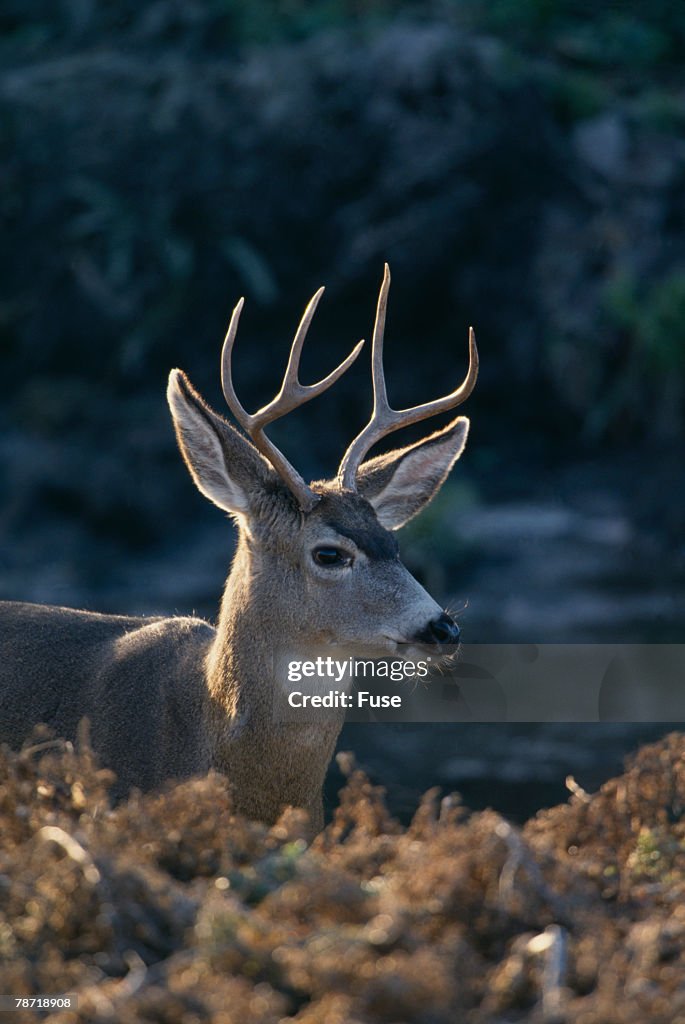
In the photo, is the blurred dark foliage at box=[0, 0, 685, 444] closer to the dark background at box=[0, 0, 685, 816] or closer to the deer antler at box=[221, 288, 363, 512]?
the dark background at box=[0, 0, 685, 816]

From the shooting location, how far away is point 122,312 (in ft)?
53.5

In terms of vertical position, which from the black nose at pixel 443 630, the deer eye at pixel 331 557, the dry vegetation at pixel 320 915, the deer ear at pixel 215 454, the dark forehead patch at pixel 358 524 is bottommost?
the dry vegetation at pixel 320 915

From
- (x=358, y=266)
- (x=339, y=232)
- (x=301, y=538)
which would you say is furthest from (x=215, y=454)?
(x=339, y=232)

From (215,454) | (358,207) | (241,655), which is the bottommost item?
(241,655)

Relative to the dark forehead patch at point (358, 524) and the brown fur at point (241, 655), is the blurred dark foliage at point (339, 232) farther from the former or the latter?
the dark forehead patch at point (358, 524)

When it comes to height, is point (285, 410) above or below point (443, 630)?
above

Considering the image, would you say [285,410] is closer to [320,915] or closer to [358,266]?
[320,915]

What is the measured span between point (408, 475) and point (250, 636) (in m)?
1.09

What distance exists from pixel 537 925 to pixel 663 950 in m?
0.28

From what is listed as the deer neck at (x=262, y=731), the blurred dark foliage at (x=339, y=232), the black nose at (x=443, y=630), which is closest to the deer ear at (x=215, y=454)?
the deer neck at (x=262, y=731)

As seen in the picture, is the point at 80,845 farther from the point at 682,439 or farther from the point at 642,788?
the point at 682,439

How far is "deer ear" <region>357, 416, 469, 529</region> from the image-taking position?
6527mm

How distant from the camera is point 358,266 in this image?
16312mm

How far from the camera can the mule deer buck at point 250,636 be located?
5773mm
